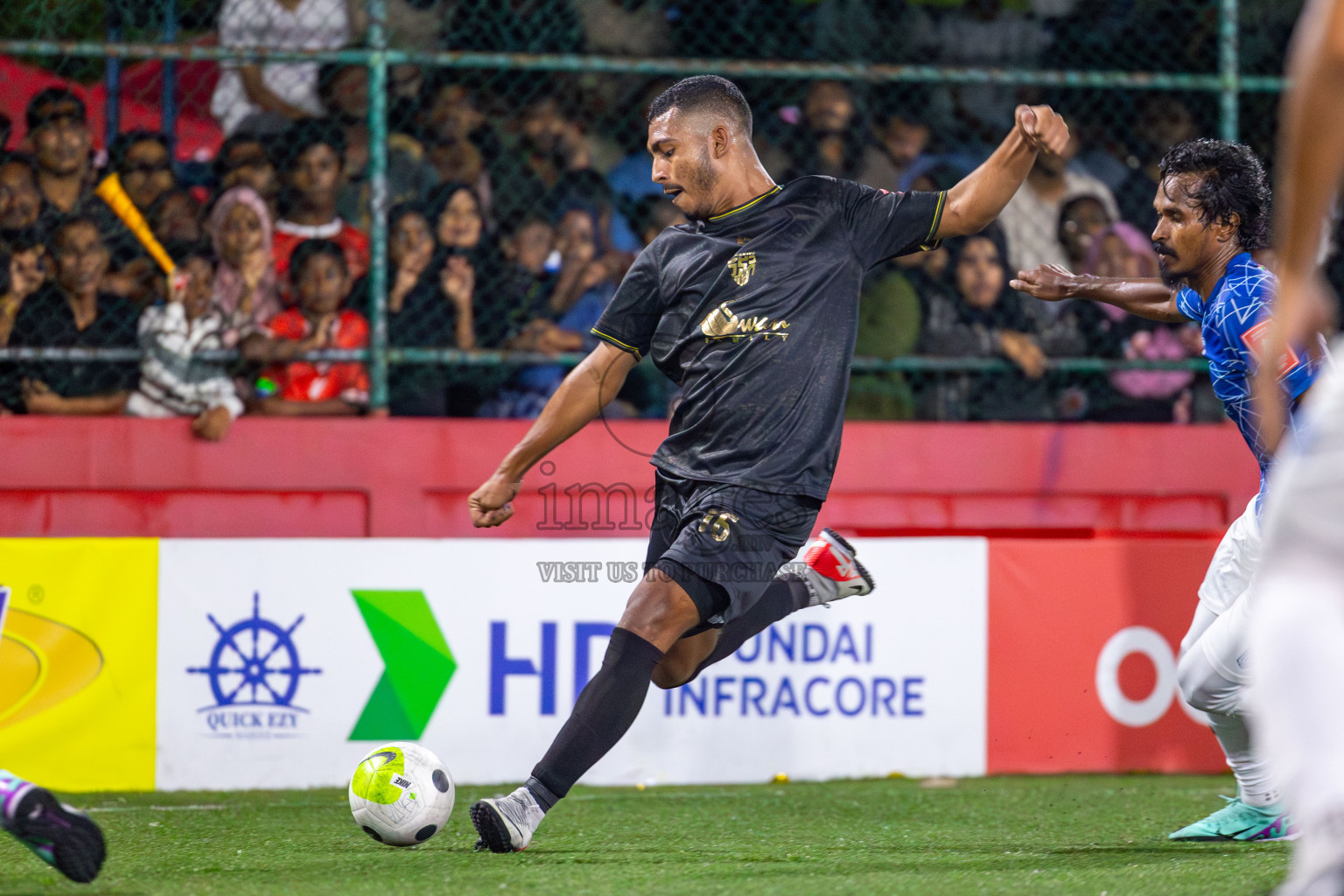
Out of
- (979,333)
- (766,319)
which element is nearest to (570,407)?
(766,319)

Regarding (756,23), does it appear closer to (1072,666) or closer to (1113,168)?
(1113,168)

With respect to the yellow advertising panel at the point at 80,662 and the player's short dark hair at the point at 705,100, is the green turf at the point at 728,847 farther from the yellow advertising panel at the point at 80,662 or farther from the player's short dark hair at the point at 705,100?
the player's short dark hair at the point at 705,100

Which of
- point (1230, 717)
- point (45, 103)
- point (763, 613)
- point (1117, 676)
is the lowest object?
point (1117, 676)

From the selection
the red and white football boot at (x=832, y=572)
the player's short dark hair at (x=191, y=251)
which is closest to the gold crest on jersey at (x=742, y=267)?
the red and white football boot at (x=832, y=572)

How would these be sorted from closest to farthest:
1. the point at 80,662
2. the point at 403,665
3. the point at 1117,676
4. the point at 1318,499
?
the point at 1318,499 → the point at 80,662 → the point at 403,665 → the point at 1117,676

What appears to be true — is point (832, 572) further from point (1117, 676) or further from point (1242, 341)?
point (1117, 676)

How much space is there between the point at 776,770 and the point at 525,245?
2637 mm

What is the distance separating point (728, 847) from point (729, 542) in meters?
0.97

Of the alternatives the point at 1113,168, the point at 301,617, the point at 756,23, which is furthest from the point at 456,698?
the point at 1113,168

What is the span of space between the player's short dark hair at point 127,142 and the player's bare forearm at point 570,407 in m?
3.31

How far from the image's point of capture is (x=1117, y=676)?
620 cm

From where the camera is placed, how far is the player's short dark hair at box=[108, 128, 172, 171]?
6.57 m

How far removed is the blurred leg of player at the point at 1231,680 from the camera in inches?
159

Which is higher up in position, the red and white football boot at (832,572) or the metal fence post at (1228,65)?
the metal fence post at (1228,65)
